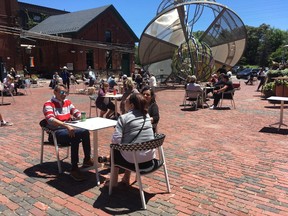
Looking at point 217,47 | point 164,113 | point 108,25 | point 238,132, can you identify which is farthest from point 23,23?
point 238,132

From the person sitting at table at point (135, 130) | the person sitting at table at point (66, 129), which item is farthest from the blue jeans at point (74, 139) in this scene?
the person sitting at table at point (135, 130)

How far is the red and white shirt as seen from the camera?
441 cm

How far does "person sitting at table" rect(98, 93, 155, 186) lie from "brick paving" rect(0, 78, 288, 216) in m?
0.53

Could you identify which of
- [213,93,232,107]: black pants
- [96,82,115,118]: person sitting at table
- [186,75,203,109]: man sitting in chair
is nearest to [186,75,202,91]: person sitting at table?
[186,75,203,109]: man sitting in chair

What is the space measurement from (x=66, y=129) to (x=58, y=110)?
422 millimetres

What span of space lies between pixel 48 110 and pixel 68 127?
1.69ft

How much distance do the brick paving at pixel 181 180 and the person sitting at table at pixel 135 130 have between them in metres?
0.53

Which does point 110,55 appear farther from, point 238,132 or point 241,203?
point 241,203

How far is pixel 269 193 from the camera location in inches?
150

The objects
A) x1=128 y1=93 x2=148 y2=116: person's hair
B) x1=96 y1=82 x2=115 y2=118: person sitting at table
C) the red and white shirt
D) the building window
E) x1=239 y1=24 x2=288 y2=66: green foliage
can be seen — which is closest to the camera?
x1=128 y1=93 x2=148 y2=116: person's hair

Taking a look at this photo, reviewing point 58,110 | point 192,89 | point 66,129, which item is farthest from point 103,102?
point 66,129

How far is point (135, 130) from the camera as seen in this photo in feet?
11.4

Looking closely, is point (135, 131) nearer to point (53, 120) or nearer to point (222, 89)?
point (53, 120)

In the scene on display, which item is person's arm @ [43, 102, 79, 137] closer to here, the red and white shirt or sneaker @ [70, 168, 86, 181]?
the red and white shirt
